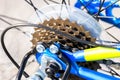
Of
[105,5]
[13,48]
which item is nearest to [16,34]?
[13,48]

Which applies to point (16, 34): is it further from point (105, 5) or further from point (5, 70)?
point (105, 5)

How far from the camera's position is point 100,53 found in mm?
880

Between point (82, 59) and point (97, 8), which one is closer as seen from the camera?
point (82, 59)

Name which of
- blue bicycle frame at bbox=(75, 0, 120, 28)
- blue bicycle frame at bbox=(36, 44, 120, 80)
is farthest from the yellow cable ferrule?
blue bicycle frame at bbox=(75, 0, 120, 28)

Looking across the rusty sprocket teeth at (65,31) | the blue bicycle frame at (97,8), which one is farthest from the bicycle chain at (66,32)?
the blue bicycle frame at (97,8)

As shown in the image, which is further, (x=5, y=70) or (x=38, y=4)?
(x=38, y=4)

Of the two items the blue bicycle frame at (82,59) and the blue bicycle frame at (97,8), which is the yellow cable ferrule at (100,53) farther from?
the blue bicycle frame at (97,8)

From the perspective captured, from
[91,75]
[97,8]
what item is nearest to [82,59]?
[91,75]

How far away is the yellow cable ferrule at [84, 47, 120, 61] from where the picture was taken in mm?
865

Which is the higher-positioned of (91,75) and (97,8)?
(97,8)

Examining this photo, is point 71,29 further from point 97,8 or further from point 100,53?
point 97,8

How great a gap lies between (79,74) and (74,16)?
5.4 inches

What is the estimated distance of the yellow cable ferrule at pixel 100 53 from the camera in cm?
87

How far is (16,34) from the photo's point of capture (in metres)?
1.67
